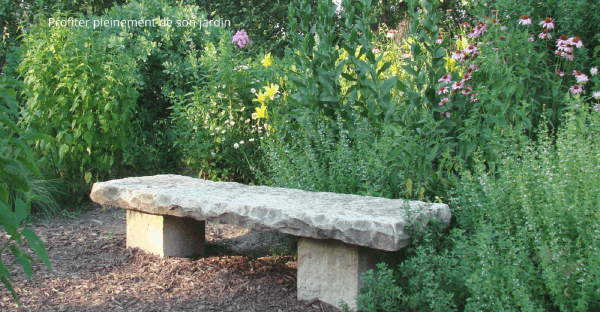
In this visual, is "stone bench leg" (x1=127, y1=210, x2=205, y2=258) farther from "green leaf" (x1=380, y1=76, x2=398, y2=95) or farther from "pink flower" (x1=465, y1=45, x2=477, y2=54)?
"pink flower" (x1=465, y1=45, x2=477, y2=54)

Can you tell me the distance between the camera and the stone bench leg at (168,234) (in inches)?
124

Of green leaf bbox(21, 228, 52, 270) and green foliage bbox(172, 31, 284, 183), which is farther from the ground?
green foliage bbox(172, 31, 284, 183)

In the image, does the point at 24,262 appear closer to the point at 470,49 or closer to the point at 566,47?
the point at 470,49

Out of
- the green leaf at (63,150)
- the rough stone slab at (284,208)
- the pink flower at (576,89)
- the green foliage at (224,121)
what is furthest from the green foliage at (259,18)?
the rough stone slab at (284,208)

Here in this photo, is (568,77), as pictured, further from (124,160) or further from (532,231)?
(124,160)

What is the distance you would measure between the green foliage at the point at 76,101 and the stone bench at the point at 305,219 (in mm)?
1218

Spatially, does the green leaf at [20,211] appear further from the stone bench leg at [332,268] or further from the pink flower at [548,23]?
the pink flower at [548,23]

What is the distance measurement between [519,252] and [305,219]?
3.25 ft

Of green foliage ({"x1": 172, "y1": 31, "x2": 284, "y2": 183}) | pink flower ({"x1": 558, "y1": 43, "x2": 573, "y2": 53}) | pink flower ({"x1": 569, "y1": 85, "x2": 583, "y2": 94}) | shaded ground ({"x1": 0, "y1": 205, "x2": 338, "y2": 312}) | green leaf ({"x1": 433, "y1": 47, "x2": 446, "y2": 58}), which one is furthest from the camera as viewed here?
green foliage ({"x1": 172, "y1": 31, "x2": 284, "y2": 183})

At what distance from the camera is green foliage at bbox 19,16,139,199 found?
4.13m

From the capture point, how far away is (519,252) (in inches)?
80.2

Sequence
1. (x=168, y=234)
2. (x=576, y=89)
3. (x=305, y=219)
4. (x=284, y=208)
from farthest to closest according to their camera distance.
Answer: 1. (x=576, y=89)
2. (x=168, y=234)
3. (x=284, y=208)
4. (x=305, y=219)

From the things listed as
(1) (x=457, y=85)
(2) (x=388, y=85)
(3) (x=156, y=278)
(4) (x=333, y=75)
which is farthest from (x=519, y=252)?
(3) (x=156, y=278)

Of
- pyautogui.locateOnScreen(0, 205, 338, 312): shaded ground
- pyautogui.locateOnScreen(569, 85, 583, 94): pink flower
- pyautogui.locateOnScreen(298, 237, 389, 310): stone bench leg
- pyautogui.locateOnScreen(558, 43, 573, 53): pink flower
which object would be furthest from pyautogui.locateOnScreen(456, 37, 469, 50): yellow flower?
pyautogui.locateOnScreen(298, 237, 389, 310): stone bench leg
